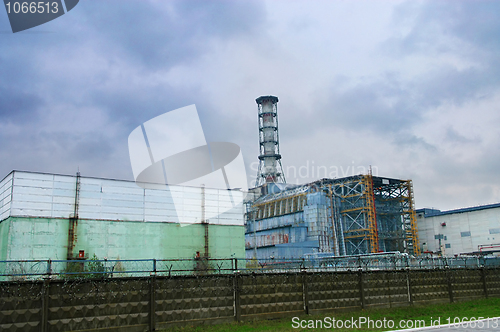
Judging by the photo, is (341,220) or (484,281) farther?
(341,220)

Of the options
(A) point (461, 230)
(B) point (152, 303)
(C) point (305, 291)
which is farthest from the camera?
(A) point (461, 230)

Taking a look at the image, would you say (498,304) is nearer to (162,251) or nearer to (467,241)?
(162,251)

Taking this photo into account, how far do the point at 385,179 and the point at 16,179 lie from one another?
157 ft

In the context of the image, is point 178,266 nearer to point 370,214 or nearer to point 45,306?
point 45,306

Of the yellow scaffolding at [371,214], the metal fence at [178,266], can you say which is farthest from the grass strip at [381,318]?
the yellow scaffolding at [371,214]

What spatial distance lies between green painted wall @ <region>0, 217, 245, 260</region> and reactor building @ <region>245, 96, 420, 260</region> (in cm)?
1950

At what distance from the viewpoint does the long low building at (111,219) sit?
3002 centimetres

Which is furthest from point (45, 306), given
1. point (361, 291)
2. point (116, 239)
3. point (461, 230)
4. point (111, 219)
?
point (461, 230)

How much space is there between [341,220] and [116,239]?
37.7 m

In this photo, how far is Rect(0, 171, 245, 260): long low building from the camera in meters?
30.0

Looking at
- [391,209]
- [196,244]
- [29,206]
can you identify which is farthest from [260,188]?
[29,206]

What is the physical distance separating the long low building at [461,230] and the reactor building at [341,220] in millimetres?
3187

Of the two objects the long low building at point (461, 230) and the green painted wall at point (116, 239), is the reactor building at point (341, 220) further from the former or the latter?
the green painted wall at point (116, 239)

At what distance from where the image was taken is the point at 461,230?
6175 cm
